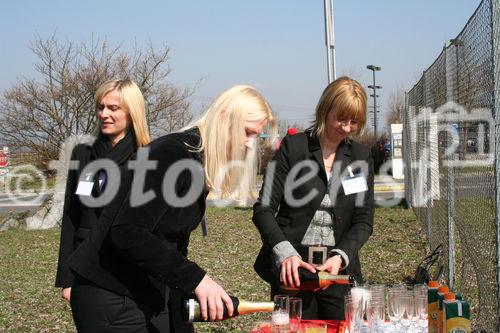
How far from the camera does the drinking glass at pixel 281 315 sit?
2646 mm

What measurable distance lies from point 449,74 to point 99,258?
374 cm

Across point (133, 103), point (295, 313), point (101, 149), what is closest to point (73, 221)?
point (101, 149)

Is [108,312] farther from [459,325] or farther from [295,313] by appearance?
[459,325]

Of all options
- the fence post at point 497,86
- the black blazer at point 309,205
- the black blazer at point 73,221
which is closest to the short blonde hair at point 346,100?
the black blazer at point 309,205

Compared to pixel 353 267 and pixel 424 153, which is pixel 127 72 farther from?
pixel 353 267

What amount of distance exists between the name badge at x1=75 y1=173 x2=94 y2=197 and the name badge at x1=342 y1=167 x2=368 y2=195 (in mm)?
1333

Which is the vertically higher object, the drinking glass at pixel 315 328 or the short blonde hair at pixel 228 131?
the short blonde hair at pixel 228 131

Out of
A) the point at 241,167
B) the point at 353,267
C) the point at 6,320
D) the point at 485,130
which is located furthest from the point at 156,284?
the point at 6,320

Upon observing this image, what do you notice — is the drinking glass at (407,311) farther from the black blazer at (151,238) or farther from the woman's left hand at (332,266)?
the black blazer at (151,238)

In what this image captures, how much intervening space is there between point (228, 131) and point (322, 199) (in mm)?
1051

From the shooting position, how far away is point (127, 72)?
21328mm

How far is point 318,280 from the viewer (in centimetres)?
303

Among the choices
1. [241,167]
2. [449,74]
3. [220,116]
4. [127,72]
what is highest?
[127,72]

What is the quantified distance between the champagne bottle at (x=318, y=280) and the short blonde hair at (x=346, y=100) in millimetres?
809
